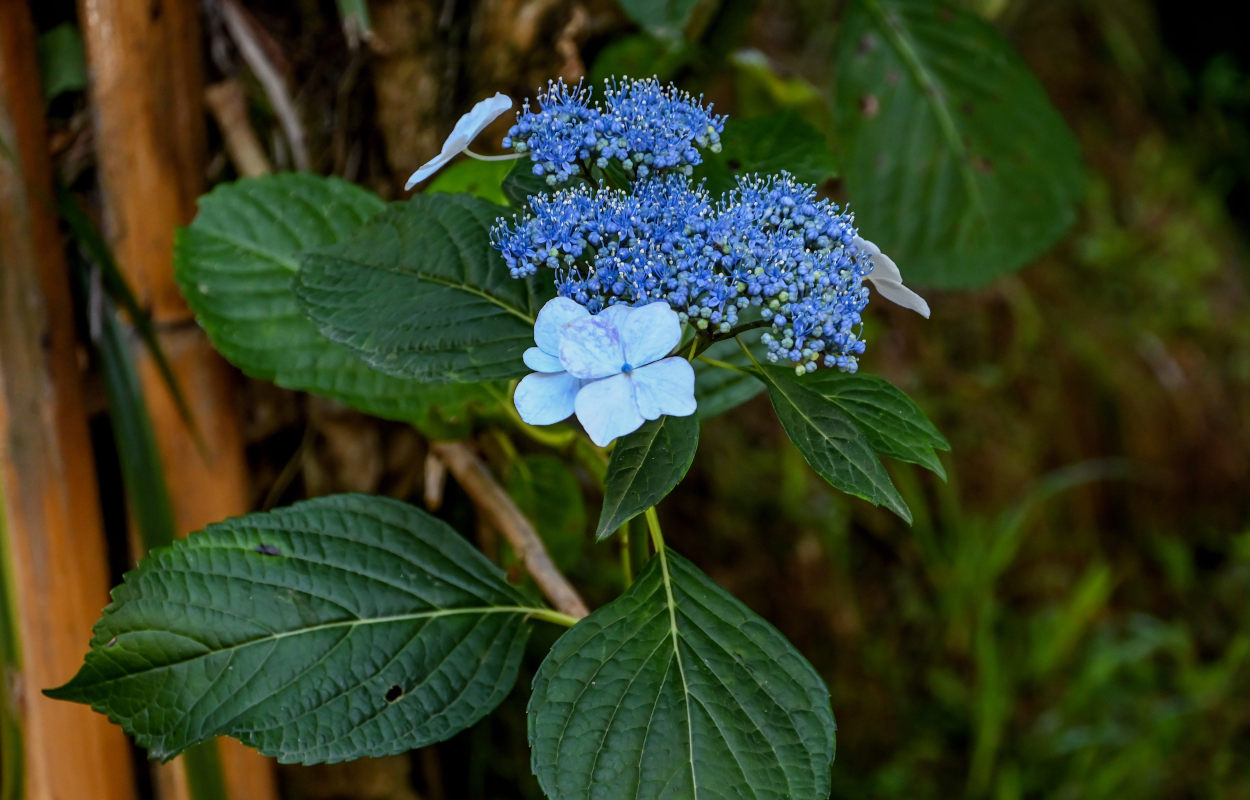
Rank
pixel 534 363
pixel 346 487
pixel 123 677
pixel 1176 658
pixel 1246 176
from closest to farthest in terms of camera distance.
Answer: pixel 534 363 < pixel 123 677 < pixel 346 487 < pixel 1176 658 < pixel 1246 176

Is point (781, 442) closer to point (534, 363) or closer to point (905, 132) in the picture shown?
point (905, 132)

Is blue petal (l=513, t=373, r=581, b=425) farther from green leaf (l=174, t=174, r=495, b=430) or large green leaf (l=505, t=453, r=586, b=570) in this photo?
large green leaf (l=505, t=453, r=586, b=570)

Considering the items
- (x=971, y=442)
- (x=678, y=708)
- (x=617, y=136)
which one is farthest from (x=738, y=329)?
(x=971, y=442)

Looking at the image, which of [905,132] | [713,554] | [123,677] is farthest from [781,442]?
[123,677]

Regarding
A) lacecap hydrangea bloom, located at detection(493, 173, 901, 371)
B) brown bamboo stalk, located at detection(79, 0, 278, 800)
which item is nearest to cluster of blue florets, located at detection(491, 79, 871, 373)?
lacecap hydrangea bloom, located at detection(493, 173, 901, 371)

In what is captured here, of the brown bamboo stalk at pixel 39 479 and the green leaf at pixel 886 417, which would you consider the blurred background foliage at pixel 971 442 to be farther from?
the green leaf at pixel 886 417

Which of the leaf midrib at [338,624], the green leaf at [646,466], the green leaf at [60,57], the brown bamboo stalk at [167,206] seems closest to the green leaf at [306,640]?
the leaf midrib at [338,624]
